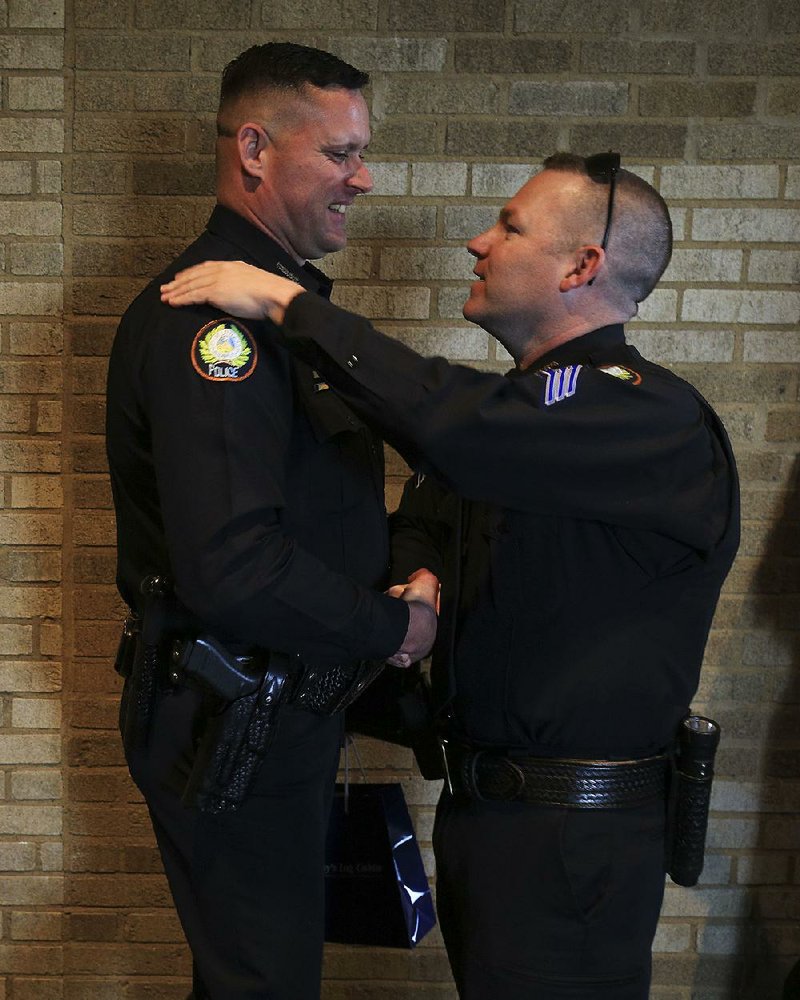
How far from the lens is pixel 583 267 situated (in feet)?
5.55

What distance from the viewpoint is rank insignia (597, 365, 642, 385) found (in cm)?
156

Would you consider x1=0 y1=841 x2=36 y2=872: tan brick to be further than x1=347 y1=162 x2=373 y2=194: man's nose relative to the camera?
Yes

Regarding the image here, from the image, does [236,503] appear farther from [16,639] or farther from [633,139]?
[633,139]

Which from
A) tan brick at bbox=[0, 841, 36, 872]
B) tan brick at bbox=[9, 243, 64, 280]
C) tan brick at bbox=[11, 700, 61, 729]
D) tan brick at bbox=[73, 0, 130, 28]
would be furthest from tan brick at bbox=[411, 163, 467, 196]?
tan brick at bbox=[0, 841, 36, 872]

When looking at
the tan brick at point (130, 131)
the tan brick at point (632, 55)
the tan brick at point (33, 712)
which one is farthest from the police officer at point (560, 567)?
the tan brick at point (33, 712)

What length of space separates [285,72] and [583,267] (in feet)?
1.95

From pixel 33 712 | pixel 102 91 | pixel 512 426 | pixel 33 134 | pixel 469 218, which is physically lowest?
pixel 33 712

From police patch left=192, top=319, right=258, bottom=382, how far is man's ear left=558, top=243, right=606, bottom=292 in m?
0.53

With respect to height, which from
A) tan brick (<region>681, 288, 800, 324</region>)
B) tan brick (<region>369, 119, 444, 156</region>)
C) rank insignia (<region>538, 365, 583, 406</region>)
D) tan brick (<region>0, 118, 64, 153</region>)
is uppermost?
tan brick (<region>369, 119, 444, 156</region>)

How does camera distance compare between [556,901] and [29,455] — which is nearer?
[556,901]

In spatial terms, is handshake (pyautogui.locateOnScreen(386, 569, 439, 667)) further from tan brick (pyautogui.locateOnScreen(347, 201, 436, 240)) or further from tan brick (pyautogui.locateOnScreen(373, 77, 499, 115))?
tan brick (pyautogui.locateOnScreen(373, 77, 499, 115))

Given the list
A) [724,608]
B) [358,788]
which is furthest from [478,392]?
[724,608]

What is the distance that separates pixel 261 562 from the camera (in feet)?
4.93

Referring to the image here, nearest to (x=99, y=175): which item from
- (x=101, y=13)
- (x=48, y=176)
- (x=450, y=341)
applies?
(x=48, y=176)
